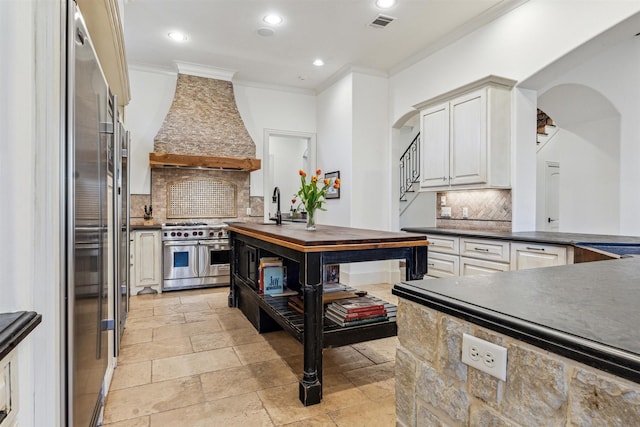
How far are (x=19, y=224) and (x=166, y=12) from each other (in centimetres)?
398

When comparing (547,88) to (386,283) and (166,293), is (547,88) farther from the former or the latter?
(166,293)

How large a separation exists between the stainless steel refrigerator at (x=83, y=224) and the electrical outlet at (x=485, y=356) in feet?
3.74

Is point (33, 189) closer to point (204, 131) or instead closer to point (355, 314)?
point (355, 314)

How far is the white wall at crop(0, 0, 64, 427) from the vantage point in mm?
882

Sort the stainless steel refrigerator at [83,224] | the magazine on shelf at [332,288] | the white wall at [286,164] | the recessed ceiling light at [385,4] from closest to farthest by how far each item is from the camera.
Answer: the stainless steel refrigerator at [83,224]
the magazine on shelf at [332,288]
the recessed ceiling light at [385,4]
the white wall at [286,164]

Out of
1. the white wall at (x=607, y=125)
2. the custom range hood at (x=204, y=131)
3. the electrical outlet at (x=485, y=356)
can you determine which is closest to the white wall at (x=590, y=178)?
the white wall at (x=607, y=125)

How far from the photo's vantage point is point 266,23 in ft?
14.0

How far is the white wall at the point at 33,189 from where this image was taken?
882 mm

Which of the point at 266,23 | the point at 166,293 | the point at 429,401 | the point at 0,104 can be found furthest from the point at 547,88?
the point at 166,293

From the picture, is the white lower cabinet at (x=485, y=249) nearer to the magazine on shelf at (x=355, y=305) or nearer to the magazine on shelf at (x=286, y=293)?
the magazine on shelf at (x=355, y=305)

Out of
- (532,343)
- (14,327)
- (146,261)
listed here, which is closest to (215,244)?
(146,261)

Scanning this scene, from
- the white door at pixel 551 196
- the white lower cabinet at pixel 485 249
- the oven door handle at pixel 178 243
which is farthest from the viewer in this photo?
the white door at pixel 551 196

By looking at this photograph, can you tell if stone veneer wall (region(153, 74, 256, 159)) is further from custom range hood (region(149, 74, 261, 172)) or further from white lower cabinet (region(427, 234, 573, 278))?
white lower cabinet (region(427, 234, 573, 278))

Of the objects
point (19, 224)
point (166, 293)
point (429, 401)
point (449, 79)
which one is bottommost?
point (166, 293)
